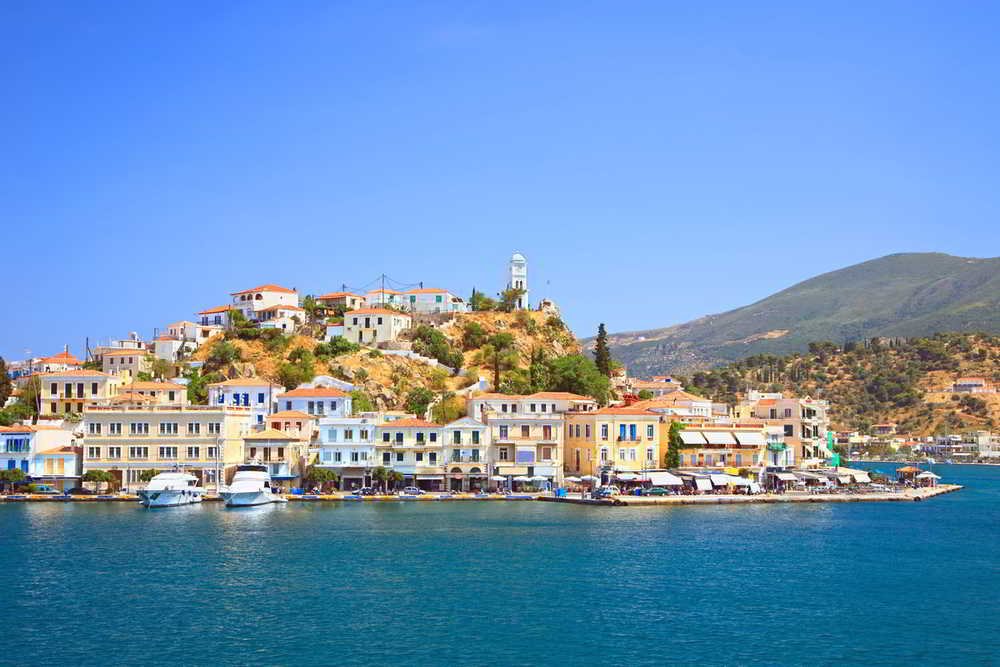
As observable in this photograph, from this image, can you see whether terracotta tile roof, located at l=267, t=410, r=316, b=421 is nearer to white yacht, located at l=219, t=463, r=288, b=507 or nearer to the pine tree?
white yacht, located at l=219, t=463, r=288, b=507

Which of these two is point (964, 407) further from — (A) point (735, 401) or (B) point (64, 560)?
(B) point (64, 560)

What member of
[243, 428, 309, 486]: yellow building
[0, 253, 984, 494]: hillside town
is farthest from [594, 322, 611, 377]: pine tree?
[243, 428, 309, 486]: yellow building

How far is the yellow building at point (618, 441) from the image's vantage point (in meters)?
79.6

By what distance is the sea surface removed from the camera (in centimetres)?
3338

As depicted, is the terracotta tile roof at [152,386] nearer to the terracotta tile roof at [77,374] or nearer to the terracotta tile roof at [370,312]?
the terracotta tile roof at [77,374]

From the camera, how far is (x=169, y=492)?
224 ft

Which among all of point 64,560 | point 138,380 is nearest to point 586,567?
point 64,560

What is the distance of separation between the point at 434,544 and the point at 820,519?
26.9 m

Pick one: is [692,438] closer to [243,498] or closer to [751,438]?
[751,438]

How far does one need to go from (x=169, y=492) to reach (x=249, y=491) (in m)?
5.08

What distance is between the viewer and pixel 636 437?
3152 inches

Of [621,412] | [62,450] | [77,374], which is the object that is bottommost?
[62,450]

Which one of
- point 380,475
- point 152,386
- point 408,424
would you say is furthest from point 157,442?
point 408,424

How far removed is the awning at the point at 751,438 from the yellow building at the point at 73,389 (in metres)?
52.3
